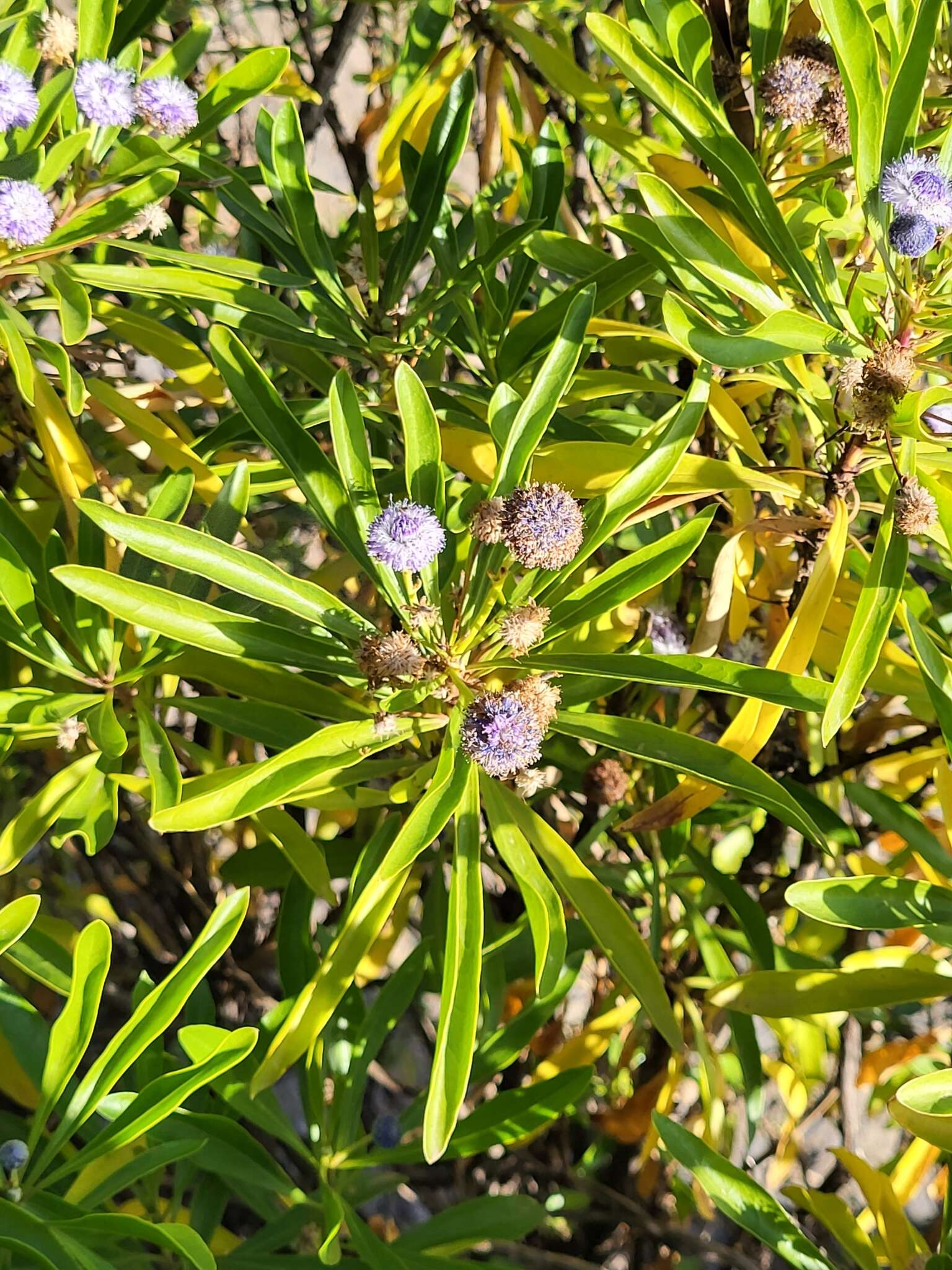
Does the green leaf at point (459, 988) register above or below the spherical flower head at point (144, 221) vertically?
below

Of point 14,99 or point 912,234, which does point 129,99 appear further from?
point 912,234

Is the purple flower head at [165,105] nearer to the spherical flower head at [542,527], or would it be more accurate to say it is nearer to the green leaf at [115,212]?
the green leaf at [115,212]

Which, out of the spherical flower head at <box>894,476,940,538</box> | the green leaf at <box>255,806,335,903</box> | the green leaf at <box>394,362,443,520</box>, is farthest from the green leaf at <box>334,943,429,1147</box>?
the spherical flower head at <box>894,476,940,538</box>

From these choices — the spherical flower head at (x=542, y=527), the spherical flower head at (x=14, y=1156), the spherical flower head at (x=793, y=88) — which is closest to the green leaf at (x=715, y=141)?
the spherical flower head at (x=793, y=88)

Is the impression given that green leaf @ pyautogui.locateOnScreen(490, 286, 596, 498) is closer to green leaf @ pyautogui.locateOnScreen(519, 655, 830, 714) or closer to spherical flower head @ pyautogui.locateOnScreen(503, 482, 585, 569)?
spherical flower head @ pyautogui.locateOnScreen(503, 482, 585, 569)

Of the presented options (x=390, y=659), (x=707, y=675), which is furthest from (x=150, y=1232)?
(x=707, y=675)

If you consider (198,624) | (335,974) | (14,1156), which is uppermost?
(198,624)

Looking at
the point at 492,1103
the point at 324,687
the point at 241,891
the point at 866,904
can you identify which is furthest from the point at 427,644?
the point at 492,1103
